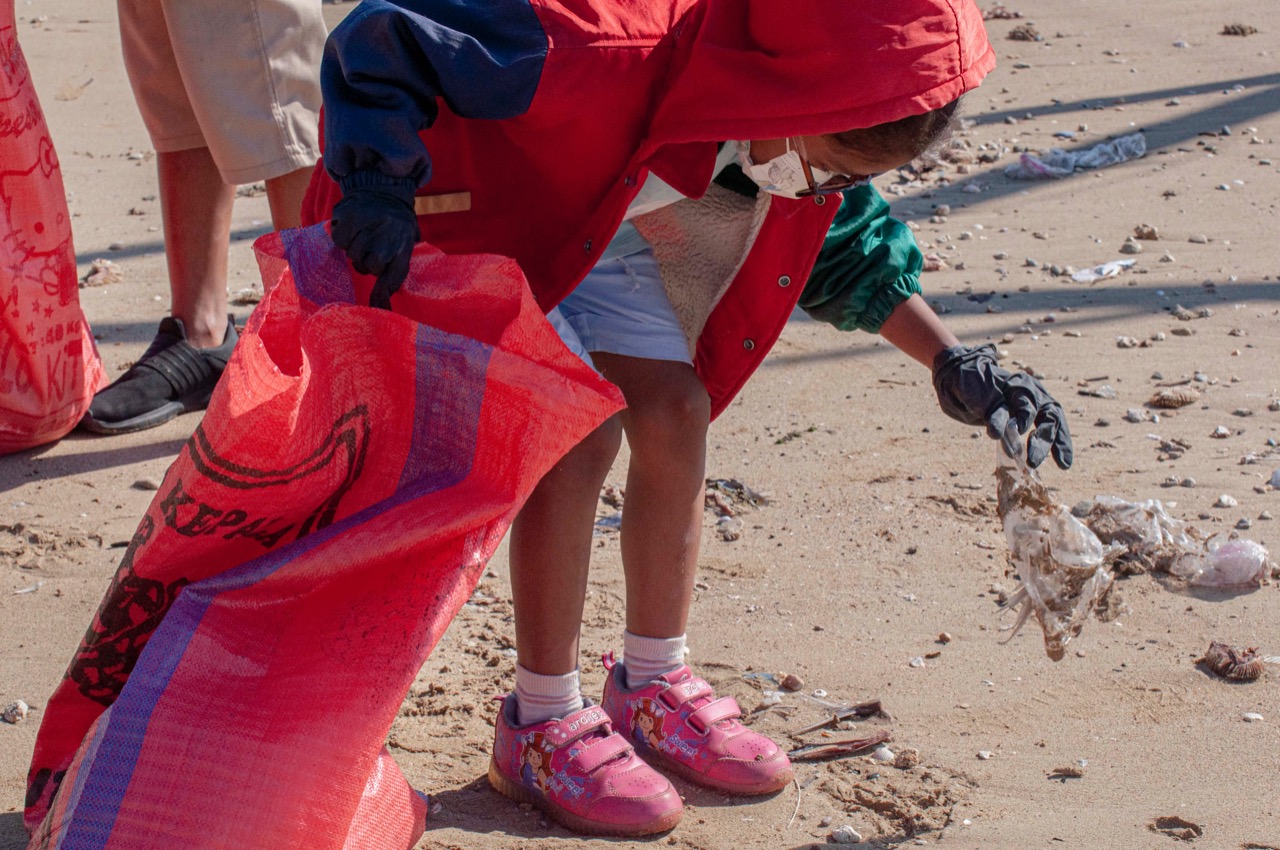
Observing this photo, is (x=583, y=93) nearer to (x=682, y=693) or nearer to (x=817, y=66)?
(x=817, y=66)

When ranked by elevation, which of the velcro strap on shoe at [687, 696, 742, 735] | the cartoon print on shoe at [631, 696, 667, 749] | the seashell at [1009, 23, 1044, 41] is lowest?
the seashell at [1009, 23, 1044, 41]

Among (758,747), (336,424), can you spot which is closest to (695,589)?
(758,747)

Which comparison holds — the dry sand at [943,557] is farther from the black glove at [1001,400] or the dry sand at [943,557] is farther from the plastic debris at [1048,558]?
the black glove at [1001,400]

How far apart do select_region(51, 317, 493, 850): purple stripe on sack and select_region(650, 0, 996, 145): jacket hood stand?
18.9 inches

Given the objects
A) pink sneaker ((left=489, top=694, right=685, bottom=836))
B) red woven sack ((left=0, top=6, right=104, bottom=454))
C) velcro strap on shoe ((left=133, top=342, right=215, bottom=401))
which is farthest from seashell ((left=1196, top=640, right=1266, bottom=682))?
red woven sack ((left=0, top=6, right=104, bottom=454))

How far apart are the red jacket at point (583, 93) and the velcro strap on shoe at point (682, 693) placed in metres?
0.71

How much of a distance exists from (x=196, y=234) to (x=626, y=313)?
1.79 m

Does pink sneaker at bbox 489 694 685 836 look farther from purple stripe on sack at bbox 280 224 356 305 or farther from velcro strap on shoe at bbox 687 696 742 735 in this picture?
purple stripe on sack at bbox 280 224 356 305

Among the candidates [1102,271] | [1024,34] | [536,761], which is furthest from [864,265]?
[1024,34]

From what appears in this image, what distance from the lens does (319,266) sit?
1.75 meters

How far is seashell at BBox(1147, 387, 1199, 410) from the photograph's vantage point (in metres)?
3.57

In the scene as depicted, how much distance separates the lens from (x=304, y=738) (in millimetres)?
1568

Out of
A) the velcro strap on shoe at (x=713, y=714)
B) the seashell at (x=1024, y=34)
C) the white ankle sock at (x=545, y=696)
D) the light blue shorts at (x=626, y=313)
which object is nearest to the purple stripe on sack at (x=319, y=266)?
the light blue shorts at (x=626, y=313)

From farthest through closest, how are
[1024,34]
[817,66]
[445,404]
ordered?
[1024,34]
[817,66]
[445,404]
